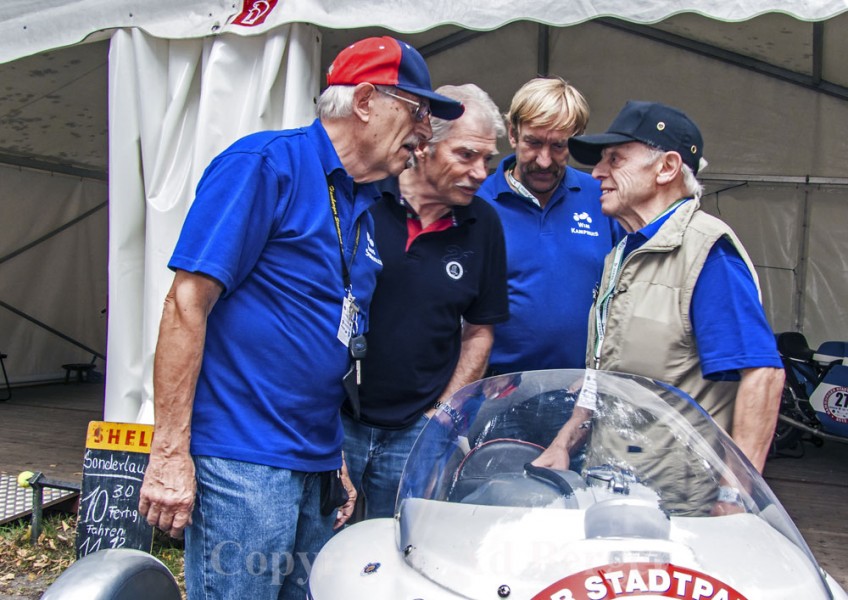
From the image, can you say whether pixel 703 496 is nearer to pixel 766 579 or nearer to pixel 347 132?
pixel 766 579

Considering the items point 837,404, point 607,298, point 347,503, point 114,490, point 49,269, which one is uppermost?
point 607,298

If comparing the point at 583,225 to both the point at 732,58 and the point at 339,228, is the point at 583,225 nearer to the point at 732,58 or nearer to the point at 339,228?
the point at 339,228

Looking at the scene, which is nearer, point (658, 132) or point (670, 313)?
point (670, 313)

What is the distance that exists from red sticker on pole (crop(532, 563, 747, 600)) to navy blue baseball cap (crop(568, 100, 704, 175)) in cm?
132

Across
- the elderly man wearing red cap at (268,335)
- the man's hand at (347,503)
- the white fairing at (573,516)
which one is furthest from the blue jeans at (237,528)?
the man's hand at (347,503)

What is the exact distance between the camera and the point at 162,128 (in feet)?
11.6

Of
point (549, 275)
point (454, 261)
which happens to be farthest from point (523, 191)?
point (454, 261)

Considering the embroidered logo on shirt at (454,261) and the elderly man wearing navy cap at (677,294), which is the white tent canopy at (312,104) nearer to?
the elderly man wearing navy cap at (677,294)

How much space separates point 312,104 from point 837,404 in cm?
473

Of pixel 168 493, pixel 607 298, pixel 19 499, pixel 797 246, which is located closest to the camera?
pixel 168 493

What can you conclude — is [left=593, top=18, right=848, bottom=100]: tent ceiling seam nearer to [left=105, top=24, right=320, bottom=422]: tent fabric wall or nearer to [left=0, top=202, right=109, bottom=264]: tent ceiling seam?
A: [left=105, top=24, right=320, bottom=422]: tent fabric wall

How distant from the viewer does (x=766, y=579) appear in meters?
1.14

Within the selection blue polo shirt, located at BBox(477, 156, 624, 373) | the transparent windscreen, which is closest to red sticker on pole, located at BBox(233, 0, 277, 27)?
blue polo shirt, located at BBox(477, 156, 624, 373)

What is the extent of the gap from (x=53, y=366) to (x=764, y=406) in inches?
336
